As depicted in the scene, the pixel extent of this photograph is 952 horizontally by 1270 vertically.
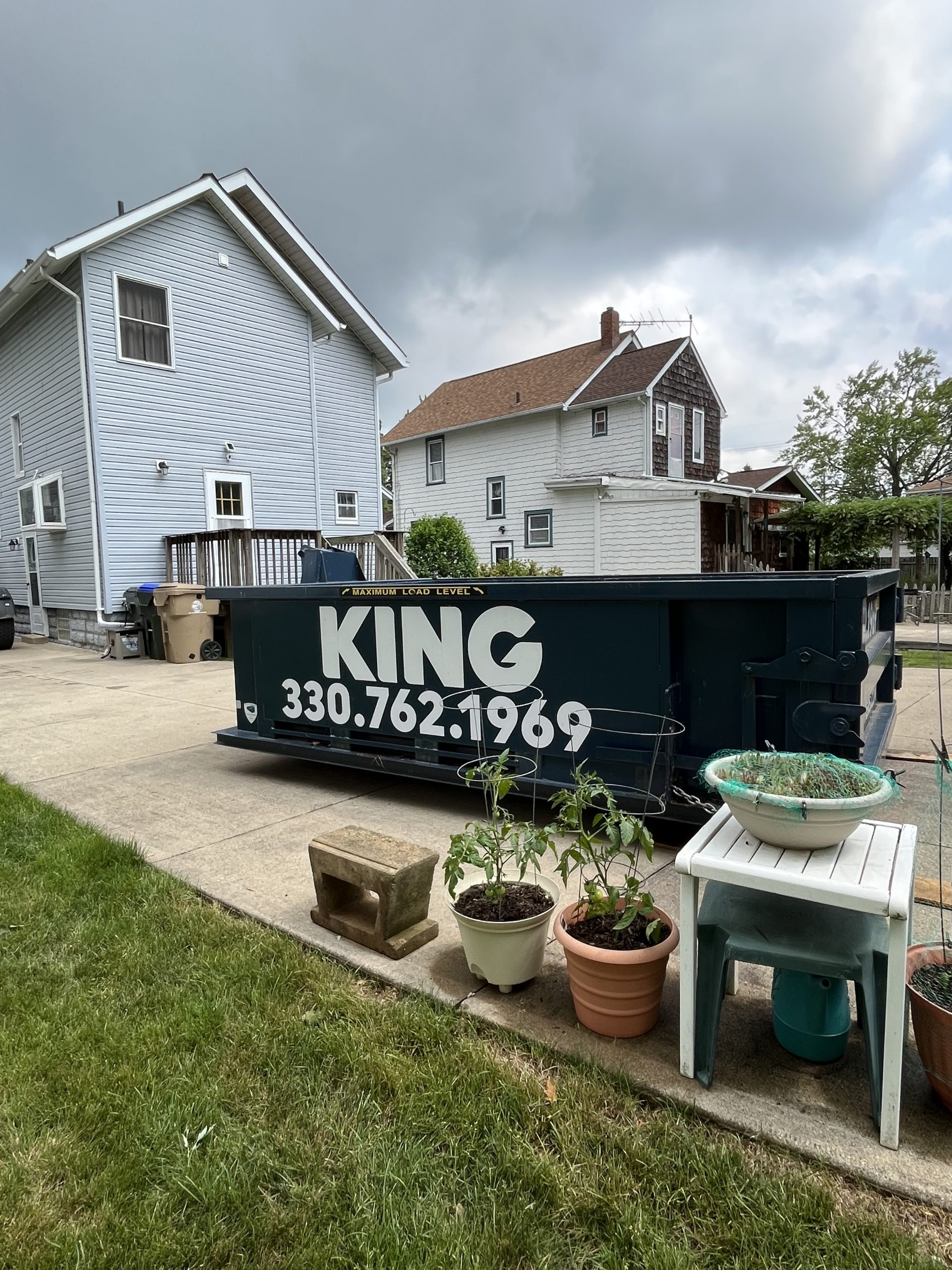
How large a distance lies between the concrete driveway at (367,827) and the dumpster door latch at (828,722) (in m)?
0.73

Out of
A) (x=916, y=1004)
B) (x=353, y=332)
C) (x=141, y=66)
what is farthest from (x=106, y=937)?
(x=353, y=332)

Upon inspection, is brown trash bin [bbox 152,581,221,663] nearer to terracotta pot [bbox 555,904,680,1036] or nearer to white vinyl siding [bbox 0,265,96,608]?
white vinyl siding [bbox 0,265,96,608]

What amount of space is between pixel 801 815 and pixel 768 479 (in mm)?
23317

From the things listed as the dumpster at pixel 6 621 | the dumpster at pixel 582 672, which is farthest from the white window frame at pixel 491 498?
the dumpster at pixel 582 672

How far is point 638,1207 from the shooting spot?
4.99 ft

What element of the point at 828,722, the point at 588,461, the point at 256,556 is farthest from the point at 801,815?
the point at 588,461

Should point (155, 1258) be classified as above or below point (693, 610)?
below

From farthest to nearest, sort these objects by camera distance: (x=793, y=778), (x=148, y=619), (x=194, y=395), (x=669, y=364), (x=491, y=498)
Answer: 1. (x=491, y=498)
2. (x=669, y=364)
3. (x=194, y=395)
4. (x=148, y=619)
5. (x=793, y=778)

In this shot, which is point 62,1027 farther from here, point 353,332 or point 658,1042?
point 353,332

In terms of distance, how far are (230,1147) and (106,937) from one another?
1.31m

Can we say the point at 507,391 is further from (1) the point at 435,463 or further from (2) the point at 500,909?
(2) the point at 500,909

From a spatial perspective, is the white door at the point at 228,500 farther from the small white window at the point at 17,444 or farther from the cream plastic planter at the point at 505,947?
the cream plastic planter at the point at 505,947

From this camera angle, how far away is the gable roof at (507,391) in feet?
71.3

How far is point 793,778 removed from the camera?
1.87m
